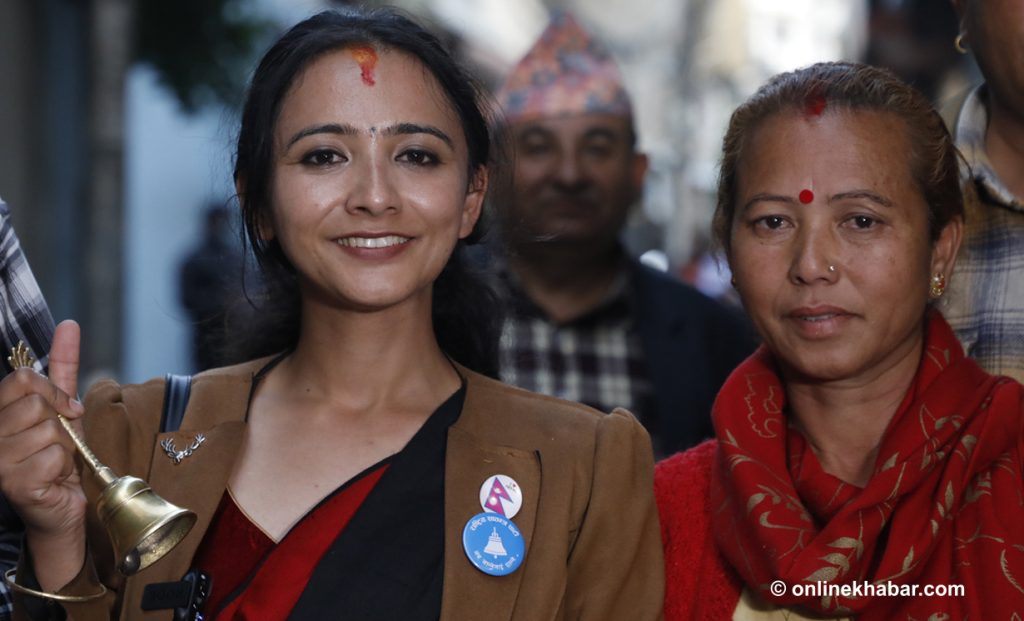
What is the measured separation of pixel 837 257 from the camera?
9.18 feet

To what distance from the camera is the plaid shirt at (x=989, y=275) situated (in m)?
3.08

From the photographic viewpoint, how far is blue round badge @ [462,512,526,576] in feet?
8.51

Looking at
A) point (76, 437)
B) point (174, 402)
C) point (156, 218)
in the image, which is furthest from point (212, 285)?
Answer: point (76, 437)

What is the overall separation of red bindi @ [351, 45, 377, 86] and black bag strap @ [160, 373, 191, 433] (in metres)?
0.72

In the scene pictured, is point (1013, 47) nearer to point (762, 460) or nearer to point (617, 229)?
point (762, 460)

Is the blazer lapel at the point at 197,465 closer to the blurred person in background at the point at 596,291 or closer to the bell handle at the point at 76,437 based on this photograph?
the bell handle at the point at 76,437

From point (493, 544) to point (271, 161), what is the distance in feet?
2.98

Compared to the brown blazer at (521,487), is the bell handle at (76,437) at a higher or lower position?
higher

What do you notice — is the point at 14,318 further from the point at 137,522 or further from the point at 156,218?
the point at 156,218

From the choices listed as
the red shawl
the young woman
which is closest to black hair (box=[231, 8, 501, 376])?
the young woman

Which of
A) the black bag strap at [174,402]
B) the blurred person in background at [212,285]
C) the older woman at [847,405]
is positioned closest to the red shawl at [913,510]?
the older woman at [847,405]

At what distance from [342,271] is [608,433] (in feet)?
2.04

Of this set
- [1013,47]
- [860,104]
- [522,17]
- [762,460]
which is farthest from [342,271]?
Result: [522,17]

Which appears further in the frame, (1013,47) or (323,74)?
(1013,47)
